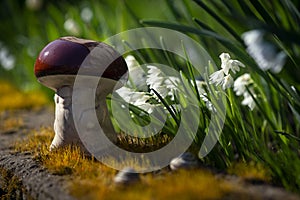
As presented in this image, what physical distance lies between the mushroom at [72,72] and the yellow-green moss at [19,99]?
5.88 feet

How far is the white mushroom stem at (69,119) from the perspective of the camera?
5.77 ft

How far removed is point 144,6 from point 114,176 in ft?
10.3

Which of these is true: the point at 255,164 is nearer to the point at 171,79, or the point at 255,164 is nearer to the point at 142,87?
the point at 171,79

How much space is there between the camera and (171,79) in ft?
6.22

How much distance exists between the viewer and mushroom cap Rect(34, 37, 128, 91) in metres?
1.66

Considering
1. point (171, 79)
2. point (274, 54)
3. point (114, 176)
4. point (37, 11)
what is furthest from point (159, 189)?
point (37, 11)

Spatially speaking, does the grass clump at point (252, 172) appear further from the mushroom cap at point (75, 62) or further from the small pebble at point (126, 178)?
the mushroom cap at point (75, 62)

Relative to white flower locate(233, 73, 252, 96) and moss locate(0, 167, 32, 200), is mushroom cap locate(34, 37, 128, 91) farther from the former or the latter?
white flower locate(233, 73, 252, 96)

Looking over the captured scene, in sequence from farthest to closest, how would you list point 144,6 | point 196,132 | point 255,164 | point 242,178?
point 144,6, point 196,132, point 255,164, point 242,178

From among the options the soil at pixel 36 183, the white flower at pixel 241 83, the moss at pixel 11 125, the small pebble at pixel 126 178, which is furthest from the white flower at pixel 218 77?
the moss at pixel 11 125

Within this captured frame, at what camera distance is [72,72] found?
1.66m

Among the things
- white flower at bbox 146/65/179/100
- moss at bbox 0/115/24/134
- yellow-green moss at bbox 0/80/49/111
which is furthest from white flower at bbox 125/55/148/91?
yellow-green moss at bbox 0/80/49/111

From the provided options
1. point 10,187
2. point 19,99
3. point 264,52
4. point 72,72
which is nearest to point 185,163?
point 264,52

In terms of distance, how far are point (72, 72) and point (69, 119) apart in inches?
7.9
